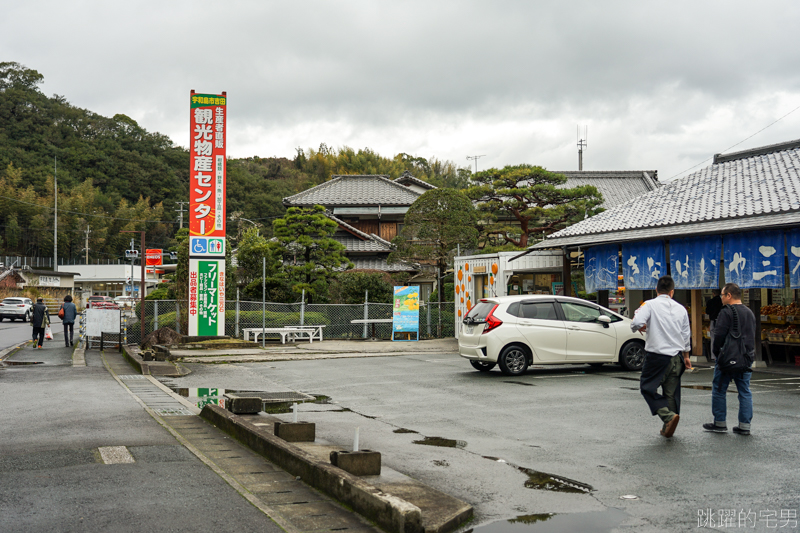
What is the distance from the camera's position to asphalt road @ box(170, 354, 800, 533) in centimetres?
505

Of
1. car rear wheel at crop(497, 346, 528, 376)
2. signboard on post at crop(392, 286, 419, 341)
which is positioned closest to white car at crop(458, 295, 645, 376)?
car rear wheel at crop(497, 346, 528, 376)

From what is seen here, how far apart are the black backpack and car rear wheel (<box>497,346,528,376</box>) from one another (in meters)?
5.99

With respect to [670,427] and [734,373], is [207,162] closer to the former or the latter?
[670,427]

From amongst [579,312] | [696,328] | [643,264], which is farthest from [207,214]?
[696,328]

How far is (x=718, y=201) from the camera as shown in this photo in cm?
1546

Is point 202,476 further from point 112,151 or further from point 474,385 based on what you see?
point 112,151

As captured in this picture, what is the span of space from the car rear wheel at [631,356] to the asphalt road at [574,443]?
1.66 feet

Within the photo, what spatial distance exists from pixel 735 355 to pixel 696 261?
26.4ft

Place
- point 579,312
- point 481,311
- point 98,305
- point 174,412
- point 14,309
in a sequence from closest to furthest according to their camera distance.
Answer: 1. point 174,412
2. point 481,311
3. point 579,312
4. point 98,305
5. point 14,309

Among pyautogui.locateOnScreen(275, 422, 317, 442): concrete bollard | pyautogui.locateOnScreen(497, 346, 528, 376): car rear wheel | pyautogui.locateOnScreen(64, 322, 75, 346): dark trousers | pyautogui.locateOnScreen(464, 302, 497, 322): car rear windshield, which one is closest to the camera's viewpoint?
pyautogui.locateOnScreen(275, 422, 317, 442): concrete bollard

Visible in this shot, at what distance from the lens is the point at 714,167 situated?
18.3 m

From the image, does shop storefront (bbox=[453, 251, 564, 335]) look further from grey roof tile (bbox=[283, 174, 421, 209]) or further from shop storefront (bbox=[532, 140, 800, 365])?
grey roof tile (bbox=[283, 174, 421, 209])

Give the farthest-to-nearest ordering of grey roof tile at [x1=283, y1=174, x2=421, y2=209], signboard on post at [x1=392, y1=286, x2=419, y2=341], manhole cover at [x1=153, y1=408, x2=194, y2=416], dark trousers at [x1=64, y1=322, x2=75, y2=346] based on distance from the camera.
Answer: grey roof tile at [x1=283, y1=174, x2=421, y2=209], signboard on post at [x1=392, y1=286, x2=419, y2=341], dark trousers at [x1=64, y1=322, x2=75, y2=346], manhole cover at [x1=153, y1=408, x2=194, y2=416]

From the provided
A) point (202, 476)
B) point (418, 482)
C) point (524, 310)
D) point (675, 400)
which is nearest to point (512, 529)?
point (418, 482)
